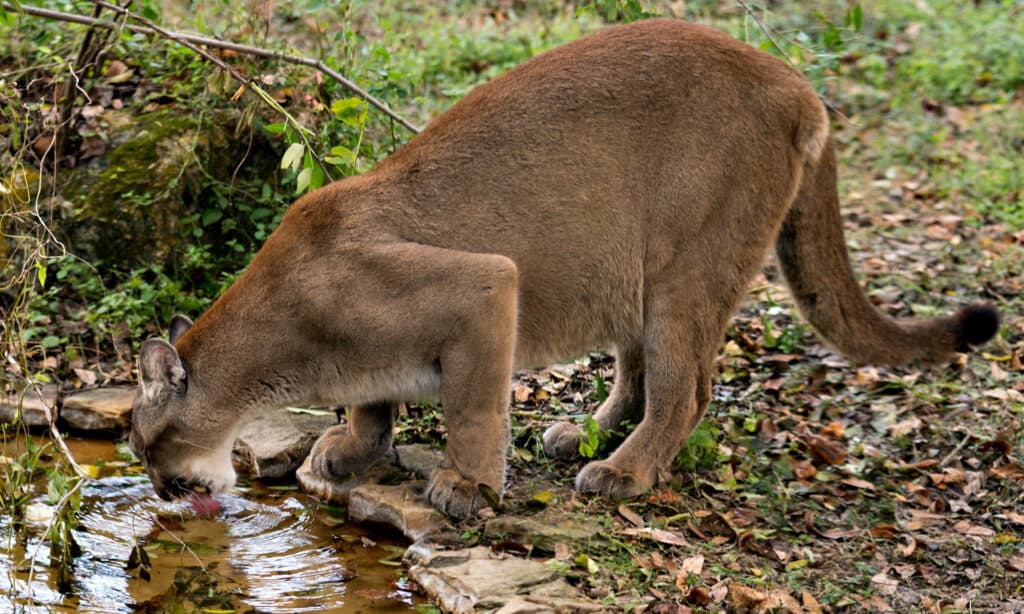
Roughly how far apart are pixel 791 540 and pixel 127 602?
2738 mm

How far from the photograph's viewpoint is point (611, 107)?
532 centimetres

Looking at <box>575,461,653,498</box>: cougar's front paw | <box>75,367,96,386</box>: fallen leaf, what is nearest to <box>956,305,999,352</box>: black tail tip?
<box>575,461,653,498</box>: cougar's front paw

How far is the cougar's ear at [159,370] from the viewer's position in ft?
16.0

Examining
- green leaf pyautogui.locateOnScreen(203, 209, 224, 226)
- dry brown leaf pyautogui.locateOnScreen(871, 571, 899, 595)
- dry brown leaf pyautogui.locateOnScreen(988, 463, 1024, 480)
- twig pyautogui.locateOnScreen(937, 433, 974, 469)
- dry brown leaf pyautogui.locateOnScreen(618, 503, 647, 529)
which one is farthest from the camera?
green leaf pyautogui.locateOnScreen(203, 209, 224, 226)

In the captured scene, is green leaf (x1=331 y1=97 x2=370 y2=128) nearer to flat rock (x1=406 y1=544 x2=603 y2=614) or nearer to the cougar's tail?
flat rock (x1=406 y1=544 x2=603 y2=614)

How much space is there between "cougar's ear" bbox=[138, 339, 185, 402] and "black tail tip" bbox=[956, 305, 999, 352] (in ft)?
11.7

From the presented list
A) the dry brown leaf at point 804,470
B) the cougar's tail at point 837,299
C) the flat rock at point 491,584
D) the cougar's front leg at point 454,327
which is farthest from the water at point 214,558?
the cougar's tail at point 837,299

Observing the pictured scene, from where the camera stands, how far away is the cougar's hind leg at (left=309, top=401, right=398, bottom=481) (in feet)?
18.0

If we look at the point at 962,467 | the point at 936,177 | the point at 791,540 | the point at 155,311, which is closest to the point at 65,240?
the point at 155,311

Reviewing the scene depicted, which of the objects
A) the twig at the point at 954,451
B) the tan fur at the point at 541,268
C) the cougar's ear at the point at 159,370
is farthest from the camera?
the twig at the point at 954,451

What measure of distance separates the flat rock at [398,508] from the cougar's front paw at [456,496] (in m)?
0.06

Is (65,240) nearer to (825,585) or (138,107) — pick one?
(138,107)

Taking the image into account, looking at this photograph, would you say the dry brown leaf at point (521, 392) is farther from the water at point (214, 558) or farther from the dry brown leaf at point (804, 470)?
the dry brown leaf at point (804, 470)

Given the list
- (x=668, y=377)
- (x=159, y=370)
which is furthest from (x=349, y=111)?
(x=668, y=377)
